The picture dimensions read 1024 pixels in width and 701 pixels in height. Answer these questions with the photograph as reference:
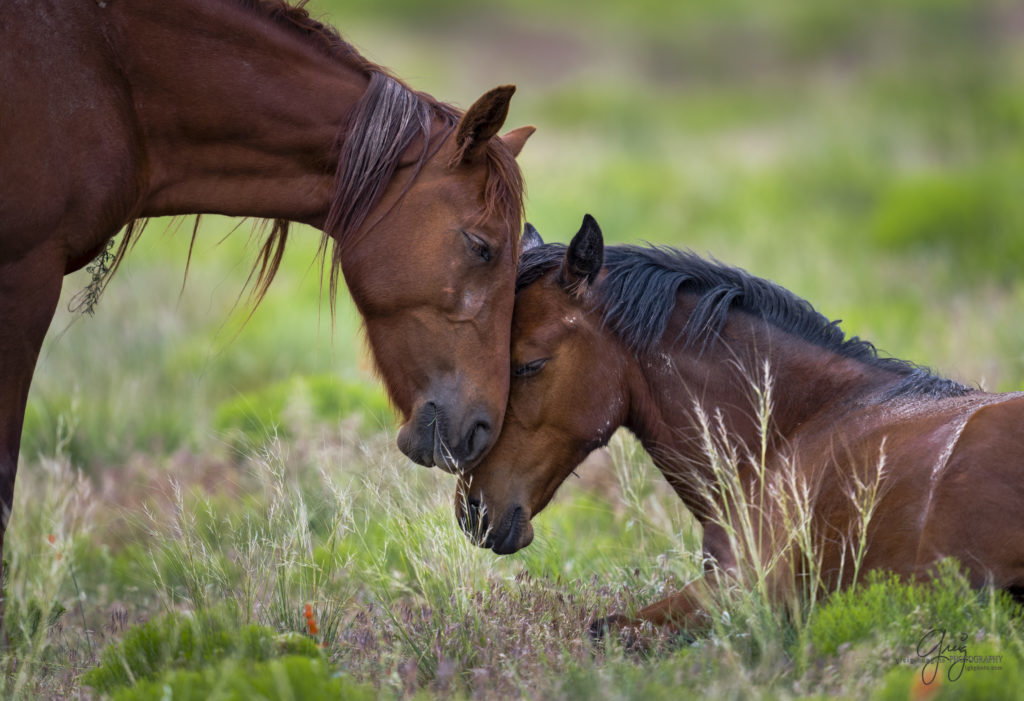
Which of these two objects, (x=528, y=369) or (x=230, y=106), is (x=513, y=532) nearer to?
(x=528, y=369)

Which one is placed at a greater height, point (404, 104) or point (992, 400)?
point (404, 104)

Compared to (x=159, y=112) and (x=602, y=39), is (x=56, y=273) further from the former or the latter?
(x=602, y=39)

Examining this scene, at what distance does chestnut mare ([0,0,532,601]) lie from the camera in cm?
382

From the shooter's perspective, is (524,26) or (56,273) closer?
(56,273)

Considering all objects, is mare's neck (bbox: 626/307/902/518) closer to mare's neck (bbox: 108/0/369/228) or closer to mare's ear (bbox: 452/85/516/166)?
mare's ear (bbox: 452/85/516/166)

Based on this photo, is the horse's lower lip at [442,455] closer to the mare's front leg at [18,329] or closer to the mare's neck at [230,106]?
the mare's neck at [230,106]

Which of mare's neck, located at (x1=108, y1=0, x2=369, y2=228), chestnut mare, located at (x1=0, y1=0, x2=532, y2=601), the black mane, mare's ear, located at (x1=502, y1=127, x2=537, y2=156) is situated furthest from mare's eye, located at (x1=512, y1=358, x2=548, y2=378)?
mare's neck, located at (x1=108, y1=0, x2=369, y2=228)

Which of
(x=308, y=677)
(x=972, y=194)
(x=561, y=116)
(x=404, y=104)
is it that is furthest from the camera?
(x=561, y=116)

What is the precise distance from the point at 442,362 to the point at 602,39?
35781mm

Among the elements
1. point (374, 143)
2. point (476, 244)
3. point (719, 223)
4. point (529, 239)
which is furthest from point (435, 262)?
point (719, 223)

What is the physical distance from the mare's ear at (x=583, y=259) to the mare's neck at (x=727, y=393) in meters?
0.42

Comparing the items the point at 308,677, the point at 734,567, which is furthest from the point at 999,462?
the point at 308,677

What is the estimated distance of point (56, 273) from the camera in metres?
3.62

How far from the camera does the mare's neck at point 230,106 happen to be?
387 centimetres
